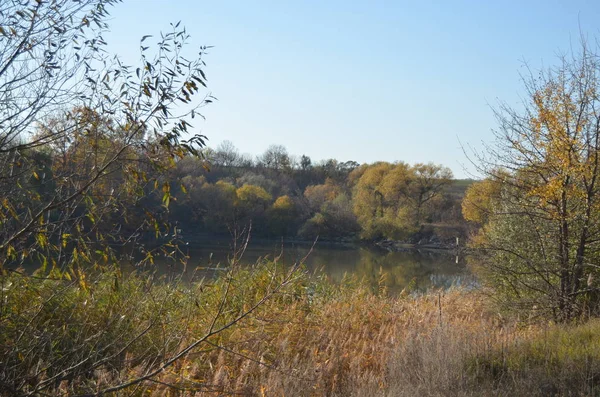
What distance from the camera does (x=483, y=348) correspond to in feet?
21.4

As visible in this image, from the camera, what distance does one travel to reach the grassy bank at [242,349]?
187 inches

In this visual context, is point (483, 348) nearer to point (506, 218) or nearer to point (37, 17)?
point (37, 17)

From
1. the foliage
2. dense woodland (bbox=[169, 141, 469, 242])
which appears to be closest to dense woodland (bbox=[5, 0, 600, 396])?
dense woodland (bbox=[169, 141, 469, 242])

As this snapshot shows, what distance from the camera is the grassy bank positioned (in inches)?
187

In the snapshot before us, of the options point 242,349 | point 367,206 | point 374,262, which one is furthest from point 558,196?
point 367,206

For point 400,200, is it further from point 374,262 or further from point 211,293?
point 211,293

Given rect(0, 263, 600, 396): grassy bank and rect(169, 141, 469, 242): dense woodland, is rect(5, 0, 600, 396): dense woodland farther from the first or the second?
rect(169, 141, 469, 242): dense woodland

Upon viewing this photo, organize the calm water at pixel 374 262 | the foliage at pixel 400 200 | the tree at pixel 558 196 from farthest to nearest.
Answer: the foliage at pixel 400 200
the calm water at pixel 374 262
the tree at pixel 558 196

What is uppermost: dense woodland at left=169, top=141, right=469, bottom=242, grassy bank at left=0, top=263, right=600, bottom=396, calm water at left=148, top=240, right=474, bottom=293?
dense woodland at left=169, top=141, right=469, bottom=242

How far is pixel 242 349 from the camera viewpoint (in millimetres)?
6711

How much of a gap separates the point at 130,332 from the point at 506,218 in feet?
30.5

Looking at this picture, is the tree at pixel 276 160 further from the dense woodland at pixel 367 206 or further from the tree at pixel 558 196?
the tree at pixel 558 196

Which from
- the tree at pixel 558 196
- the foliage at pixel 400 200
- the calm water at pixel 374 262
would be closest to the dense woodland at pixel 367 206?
the foliage at pixel 400 200

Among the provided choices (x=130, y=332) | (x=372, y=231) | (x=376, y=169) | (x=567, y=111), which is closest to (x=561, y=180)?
(x=567, y=111)
